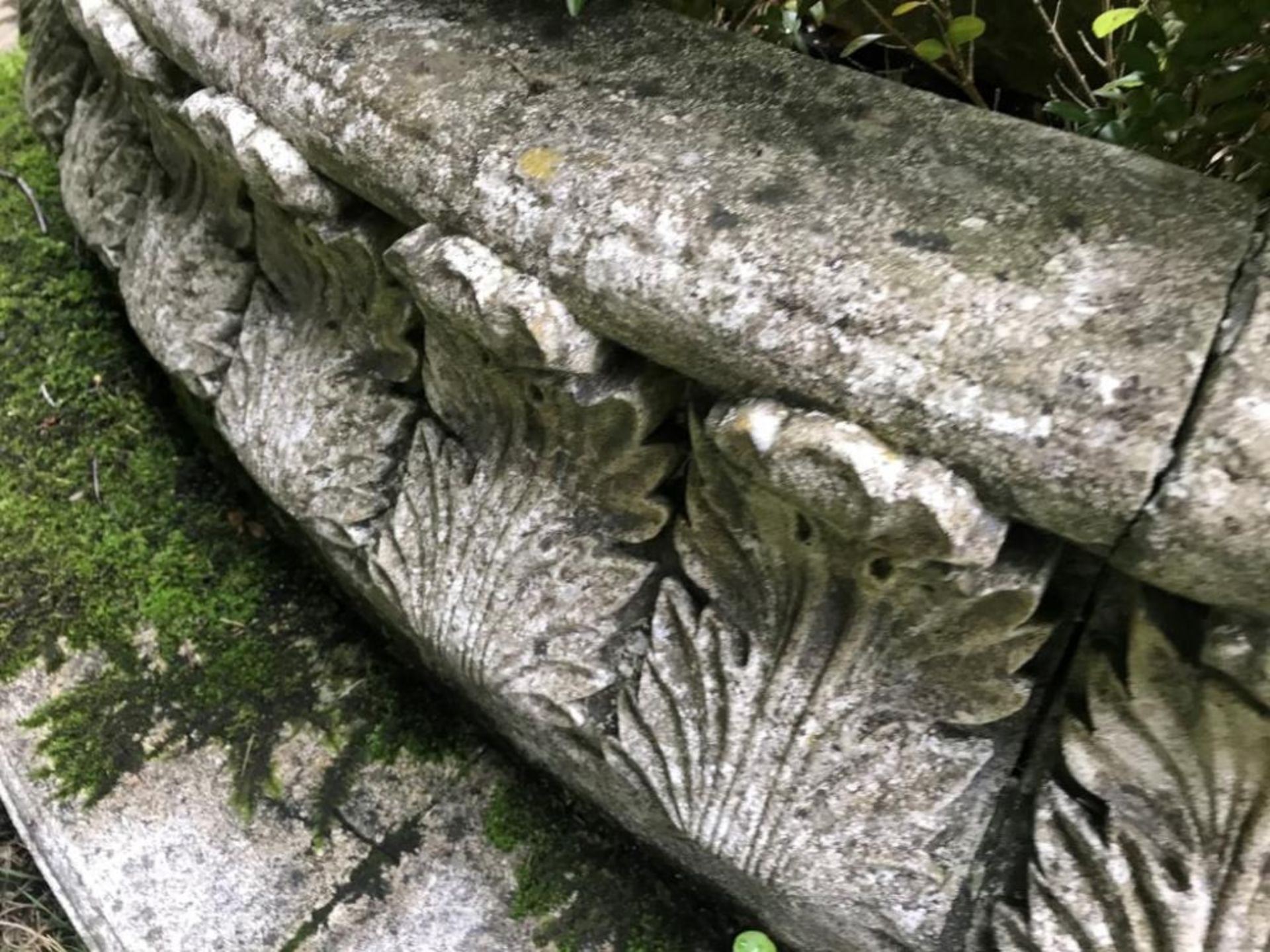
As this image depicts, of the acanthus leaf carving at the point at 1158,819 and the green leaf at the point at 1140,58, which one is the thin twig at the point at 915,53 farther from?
the acanthus leaf carving at the point at 1158,819

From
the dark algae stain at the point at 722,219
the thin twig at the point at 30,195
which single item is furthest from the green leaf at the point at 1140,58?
the thin twig at the point at 30,195

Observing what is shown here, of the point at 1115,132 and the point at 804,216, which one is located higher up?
the point at 1115,132

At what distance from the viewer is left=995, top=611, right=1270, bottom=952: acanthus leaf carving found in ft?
2.87

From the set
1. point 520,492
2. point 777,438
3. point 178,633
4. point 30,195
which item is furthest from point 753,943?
point 30,195

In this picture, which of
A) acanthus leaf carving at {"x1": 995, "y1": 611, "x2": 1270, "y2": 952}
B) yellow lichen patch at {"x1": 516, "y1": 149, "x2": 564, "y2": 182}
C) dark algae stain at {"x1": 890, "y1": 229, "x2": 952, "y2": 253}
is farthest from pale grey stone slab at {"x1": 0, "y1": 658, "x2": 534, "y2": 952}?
dark algae stain at {"x1": 890, "y1": 229, "x2": 952, "y2": 253}

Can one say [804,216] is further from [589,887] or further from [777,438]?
[589,887]

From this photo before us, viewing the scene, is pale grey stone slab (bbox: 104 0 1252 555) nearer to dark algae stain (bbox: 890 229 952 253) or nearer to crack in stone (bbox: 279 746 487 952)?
dark algae stain (bbox: 890 229 952 253)

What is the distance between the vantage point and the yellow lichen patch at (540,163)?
40.0 inches

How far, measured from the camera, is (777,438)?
886mm

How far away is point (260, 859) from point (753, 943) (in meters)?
0.63

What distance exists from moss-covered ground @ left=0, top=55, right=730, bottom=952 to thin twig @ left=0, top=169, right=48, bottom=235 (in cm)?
18

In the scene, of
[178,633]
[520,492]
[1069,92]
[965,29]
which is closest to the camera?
[965,29]

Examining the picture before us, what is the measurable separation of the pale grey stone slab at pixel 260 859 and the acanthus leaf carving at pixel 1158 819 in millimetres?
670

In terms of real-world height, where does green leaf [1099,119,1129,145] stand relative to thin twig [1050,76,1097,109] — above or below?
below
